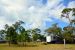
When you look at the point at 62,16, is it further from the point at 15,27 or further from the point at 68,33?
the point at 15,27

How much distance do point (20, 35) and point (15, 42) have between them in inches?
409

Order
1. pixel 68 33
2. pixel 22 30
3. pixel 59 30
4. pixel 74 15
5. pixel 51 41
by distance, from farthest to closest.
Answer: pixel 51 41 → pixel 22 30 → pixel 59 30 → pixel 68 33 → pixel 74 15

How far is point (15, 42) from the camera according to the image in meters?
92.6

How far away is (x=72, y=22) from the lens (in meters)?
52.8

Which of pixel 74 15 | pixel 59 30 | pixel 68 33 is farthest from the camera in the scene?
pixel 59 30

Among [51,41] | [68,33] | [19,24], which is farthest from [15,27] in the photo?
[51,41]

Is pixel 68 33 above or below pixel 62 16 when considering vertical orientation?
below

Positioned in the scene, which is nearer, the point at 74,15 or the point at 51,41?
the point at 74,15

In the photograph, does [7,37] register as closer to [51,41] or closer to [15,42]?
[15,42]

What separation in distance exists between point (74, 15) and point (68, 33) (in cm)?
663

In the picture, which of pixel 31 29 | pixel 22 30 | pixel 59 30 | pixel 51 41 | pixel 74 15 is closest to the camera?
pixel 74 15

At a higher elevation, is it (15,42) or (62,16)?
(62,16)

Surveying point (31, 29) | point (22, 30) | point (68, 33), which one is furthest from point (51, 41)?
point (68, 33)

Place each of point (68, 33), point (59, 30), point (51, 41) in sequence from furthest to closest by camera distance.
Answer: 1. point (51, 41)
2. point (59, 30)
3. point (68, 33)
